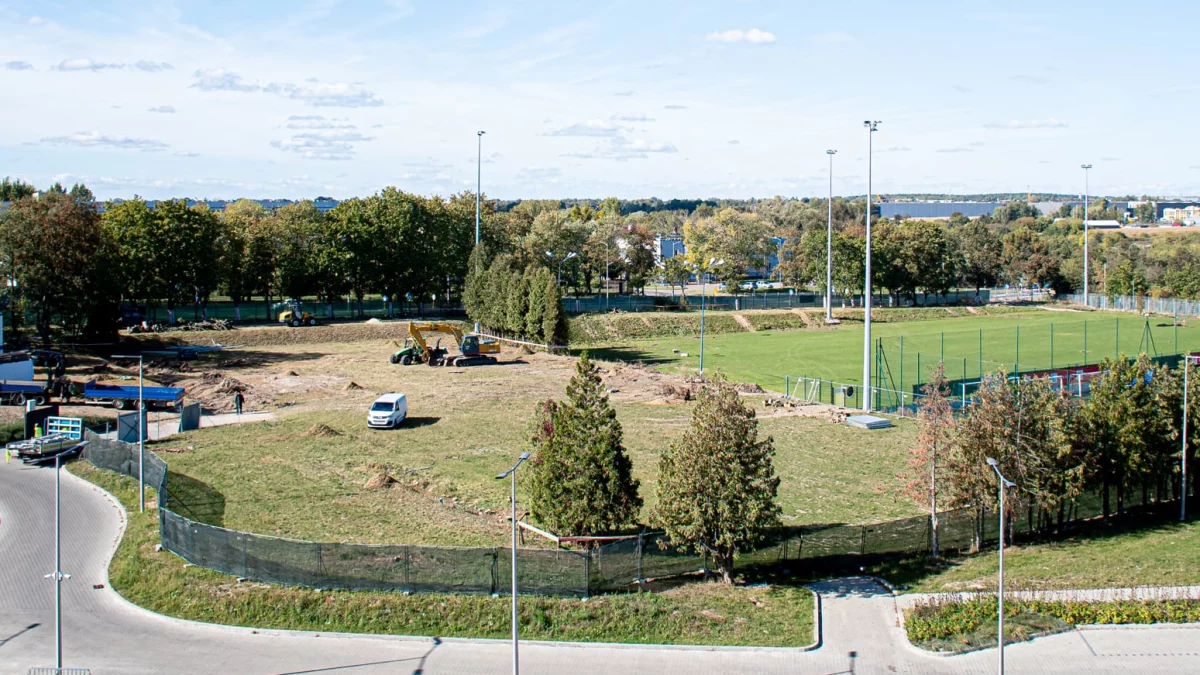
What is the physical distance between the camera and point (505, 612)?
70.1ft

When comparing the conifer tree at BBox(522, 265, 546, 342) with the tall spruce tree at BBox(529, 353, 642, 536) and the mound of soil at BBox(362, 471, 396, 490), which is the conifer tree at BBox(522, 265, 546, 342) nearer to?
the mound of soil at BBox(362, 471, 396, 490)

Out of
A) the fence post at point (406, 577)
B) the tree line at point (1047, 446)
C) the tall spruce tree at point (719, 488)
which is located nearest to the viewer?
the fence post at point (406, 577)

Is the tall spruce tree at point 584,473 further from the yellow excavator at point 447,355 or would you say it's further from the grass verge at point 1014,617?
the yellow excavator at point 447,355

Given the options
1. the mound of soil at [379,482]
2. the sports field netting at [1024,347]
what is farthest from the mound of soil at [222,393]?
the sports field netting at [1024,347]

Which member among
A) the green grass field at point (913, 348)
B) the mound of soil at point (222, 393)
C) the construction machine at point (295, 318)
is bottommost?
the mound of soil at point (222, 393)

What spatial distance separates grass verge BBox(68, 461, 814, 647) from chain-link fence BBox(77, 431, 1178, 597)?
0.35 m

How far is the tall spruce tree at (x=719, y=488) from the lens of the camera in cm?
2236

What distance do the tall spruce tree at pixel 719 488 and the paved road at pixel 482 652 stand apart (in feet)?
8.35

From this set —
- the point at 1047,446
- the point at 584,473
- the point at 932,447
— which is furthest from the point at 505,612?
the point at 1047,446

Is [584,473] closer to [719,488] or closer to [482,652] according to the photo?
[719,488]

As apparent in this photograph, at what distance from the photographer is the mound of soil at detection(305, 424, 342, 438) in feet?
132

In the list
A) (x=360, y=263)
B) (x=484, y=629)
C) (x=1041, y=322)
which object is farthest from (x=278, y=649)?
(x=1041, y=322)

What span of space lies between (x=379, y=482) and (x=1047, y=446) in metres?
20.4

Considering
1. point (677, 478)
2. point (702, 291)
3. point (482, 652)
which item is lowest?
point (482, 652)
